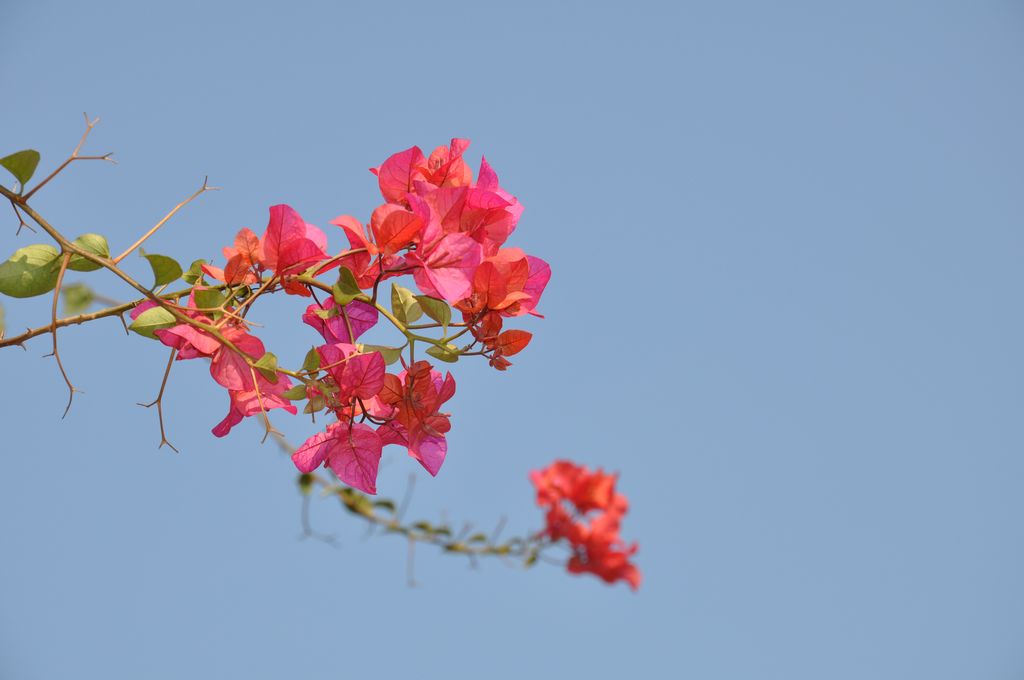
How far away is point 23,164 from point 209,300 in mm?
146

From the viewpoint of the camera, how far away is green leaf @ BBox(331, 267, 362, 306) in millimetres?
570

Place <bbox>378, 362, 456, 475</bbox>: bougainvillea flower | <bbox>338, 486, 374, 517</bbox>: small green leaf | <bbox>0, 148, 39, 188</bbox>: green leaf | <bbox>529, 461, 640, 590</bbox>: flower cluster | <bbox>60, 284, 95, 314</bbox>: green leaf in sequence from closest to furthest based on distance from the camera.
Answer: <bbox>0, 148, 39, 188</bbox>: green leaf → <bbox>378, 362, 456, 475</bbox>: bougainvillea flower → <bbox>60, 284, 95, 314</bbox>: green leaf → <bbox>338, 486, 374, 517</bbox>: small green leaf → <bbox>529, 461, 640, 590</bbox>: flower cluster

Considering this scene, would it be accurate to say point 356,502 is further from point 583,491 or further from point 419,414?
point 419,414

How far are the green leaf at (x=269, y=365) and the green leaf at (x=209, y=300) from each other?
46 millimetres

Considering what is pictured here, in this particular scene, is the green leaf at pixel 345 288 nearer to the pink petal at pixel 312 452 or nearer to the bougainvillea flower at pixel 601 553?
the pink petal at pixel 312 452

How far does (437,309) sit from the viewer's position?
596 mm

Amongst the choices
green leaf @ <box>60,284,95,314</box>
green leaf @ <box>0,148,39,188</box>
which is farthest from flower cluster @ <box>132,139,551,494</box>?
green leaf @ <box>60,284,95,314</box>

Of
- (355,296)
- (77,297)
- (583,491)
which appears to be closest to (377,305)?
(355,296)

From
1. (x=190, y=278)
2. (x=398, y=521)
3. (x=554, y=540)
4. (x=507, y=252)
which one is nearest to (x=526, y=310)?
(x=507, y=252)

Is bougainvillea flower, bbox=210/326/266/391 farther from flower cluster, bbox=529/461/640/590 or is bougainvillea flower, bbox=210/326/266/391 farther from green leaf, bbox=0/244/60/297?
flower cluster, bbox=529/461/640/590

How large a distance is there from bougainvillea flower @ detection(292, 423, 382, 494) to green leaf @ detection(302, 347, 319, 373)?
76 millimetres

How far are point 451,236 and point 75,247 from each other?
0.25 m

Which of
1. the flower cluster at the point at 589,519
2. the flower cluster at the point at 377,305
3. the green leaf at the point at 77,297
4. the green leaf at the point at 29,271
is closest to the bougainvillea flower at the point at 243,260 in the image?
the flower cluster at the point at 377,305

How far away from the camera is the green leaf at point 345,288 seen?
57 centimetres
